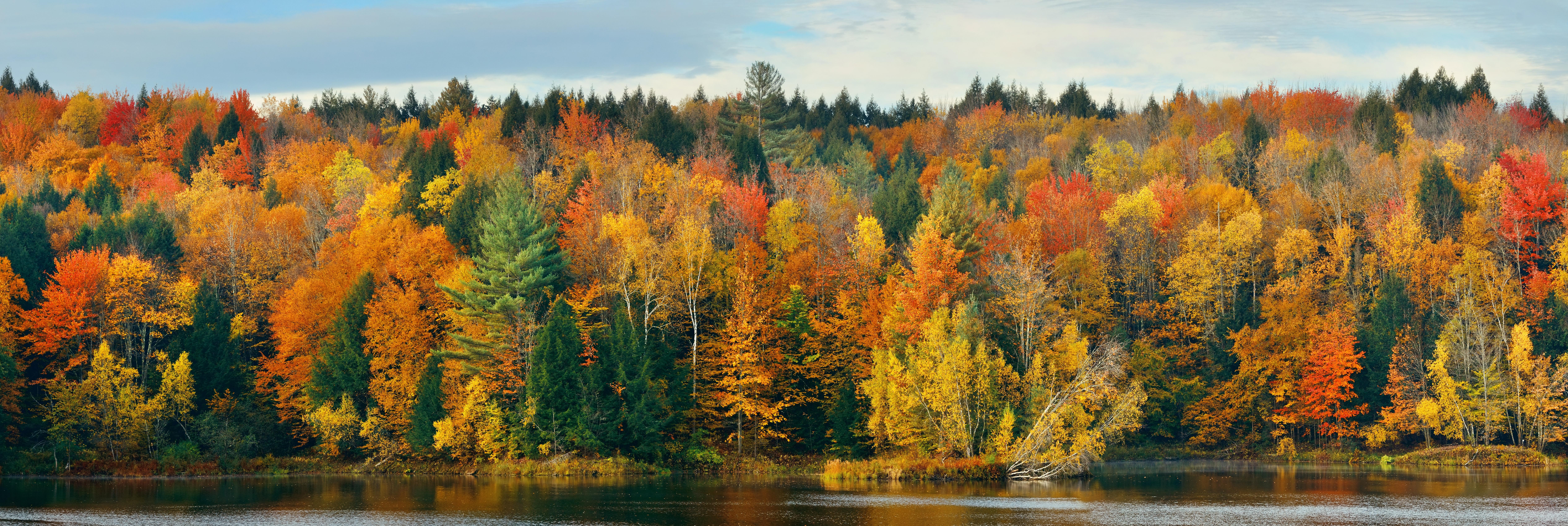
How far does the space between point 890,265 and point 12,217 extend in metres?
53.4

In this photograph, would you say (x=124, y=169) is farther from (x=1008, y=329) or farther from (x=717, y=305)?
(x=1008, y=329)

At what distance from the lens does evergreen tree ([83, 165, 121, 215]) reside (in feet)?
294

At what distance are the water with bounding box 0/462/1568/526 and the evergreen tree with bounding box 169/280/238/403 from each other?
819cm

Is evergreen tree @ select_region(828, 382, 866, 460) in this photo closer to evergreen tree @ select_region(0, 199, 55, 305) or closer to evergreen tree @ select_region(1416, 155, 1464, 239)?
evergreen tree @ select_region(1416, 155, 1464, 239)

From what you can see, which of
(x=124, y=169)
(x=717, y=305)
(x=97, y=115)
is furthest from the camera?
(x=97, y=115)

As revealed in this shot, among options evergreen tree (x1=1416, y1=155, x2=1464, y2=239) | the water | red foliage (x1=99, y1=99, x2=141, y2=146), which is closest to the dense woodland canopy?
evergreen tree (x1=1416, y1=155, x2=1464, y2=239)

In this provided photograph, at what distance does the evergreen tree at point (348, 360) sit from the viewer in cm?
7025

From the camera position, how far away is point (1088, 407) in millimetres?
A: 63875

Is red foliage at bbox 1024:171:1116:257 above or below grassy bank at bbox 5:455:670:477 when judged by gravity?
above

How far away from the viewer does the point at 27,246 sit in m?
73.1

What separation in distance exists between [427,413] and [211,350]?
1474 centimetres

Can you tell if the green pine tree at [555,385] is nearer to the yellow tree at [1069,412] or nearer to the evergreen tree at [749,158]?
the yellow tree at [1069,412]

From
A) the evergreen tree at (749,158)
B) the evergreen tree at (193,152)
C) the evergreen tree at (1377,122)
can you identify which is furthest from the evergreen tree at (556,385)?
the evergreen tree at (1377,122)

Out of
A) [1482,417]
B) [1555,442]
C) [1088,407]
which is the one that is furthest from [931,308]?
[1555,442]
